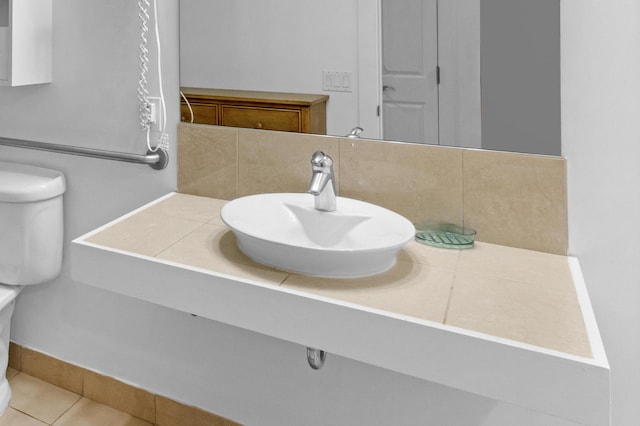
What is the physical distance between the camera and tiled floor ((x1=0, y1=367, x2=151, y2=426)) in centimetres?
174

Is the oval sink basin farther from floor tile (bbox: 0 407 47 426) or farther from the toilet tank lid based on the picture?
floor tile (bbox: 0 407 47 426)

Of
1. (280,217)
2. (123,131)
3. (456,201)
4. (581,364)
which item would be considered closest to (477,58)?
(456,201)

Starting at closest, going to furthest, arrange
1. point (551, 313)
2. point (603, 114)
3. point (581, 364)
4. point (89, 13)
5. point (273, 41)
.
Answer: point (581, 364)
point (551, 313)
point (603, 114)
point (273, 41)
point (89, 13)

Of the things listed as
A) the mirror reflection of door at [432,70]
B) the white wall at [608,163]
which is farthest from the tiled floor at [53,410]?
the white wall at [608,163]

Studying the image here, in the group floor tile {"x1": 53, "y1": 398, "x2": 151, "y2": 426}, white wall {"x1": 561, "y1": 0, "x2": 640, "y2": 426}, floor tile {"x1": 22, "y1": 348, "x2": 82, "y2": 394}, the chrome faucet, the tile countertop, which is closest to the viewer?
the tile countertop

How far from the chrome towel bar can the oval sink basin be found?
A: 17.4 inches

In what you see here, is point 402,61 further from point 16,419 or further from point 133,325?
point 16,419

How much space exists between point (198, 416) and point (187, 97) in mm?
1049

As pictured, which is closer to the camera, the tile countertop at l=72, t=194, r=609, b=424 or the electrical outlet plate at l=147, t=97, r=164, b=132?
the tile countertop at l=72, t=194, r=609, b=424

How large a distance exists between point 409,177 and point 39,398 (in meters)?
1.62

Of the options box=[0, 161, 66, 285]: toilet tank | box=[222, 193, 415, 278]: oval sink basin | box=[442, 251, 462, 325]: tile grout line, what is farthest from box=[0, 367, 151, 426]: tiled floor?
box=[442, 251, 462, 325]: tile grout line

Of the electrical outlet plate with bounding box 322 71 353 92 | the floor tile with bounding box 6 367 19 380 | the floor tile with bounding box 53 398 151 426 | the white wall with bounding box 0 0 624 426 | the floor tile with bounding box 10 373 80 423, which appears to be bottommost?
the floor tile with bounding box 53 398 151 426

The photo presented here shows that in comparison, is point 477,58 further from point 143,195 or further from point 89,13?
point 89,13

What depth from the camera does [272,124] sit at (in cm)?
147
